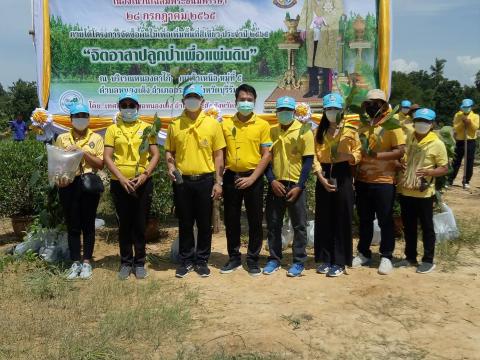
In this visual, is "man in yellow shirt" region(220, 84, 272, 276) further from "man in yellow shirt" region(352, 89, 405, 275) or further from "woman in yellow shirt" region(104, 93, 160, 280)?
"man in yellow shirt" region(352, 89, 405, 275)

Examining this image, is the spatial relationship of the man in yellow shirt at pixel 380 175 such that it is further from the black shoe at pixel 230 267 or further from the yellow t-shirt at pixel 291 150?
the black shoe at pixel 230 267

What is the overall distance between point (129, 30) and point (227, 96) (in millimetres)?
1525

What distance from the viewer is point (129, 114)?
4.49m

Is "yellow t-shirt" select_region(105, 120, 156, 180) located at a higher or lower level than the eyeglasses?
lower

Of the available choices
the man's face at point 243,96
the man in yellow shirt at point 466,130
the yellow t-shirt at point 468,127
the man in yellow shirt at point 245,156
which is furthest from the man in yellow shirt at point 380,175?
the yellow t-shirt at point 468,127

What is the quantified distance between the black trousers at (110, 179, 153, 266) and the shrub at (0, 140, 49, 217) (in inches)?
68.3

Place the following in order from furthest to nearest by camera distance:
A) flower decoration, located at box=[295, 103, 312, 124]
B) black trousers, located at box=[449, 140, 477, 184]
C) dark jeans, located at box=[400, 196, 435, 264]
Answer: black trousers, located at box=[449, 140, 477, 184] → flower decoration, located at box=[295, 103, 312, 124] → dark jeans, located at box=[400, 196, 435, 264]

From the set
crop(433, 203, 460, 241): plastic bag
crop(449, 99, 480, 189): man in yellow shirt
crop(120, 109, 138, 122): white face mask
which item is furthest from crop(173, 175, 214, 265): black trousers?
crop(449, 99, 480, 189): man in yellow shirt

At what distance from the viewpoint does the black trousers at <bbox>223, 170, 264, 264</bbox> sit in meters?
4.57

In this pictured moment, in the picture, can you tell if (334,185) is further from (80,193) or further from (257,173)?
(80,193)

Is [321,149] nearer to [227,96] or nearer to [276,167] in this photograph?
[276,167]

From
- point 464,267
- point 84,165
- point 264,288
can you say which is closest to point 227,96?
point 84,165

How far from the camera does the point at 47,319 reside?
367 centimetres

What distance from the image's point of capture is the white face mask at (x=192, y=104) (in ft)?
14.5
